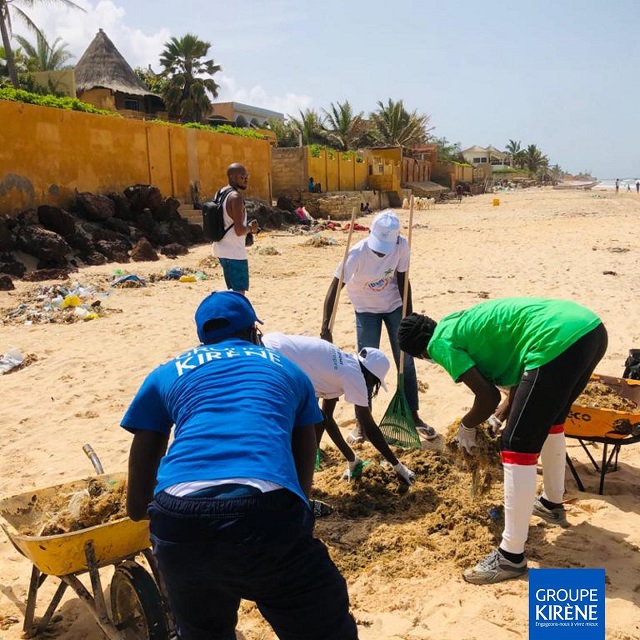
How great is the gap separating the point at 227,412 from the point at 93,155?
15.8 metres

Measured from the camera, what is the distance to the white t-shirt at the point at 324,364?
138 inches

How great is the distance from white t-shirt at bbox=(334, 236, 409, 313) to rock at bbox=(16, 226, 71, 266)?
9.41m

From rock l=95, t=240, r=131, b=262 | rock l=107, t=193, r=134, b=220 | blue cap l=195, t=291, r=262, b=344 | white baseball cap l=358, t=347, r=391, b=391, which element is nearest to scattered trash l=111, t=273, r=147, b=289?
rock l=95, t=240, r=131, b=262

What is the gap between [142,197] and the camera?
640 inches

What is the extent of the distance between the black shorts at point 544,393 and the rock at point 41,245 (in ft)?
37.4

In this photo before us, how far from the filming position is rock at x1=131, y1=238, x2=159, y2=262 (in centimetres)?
1405

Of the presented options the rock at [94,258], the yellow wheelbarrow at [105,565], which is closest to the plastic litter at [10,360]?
the yellow wheelbarrow at [105,565]

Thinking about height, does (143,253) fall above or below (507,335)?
below

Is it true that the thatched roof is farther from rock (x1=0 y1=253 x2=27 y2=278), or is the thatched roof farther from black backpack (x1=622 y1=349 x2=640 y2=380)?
black backpack (x1=622 y1=349 x2=640 y2=380)

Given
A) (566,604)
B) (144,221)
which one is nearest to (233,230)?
(566,604)

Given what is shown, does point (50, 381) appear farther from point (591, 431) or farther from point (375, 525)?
point (591, 431)

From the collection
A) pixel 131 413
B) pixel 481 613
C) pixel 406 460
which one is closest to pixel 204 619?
pixel 131 413

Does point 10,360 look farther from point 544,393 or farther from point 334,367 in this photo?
point 544,393

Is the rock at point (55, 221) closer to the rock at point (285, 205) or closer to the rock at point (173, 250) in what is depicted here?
the rock at point (173, 250)
